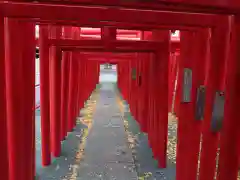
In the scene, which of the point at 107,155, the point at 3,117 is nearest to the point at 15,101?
the point at 3,117

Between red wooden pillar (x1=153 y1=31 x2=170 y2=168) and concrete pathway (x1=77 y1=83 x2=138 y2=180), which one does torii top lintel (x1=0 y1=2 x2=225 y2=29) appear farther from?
concrete pathway (x1=77 y1=83 x2=138 y2=180)

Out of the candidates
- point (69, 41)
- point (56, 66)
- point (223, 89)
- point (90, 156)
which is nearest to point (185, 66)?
point (223, 89)

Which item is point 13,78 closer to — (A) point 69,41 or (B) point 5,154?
(B) point 5,154

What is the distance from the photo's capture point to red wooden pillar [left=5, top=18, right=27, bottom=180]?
1.79 metres

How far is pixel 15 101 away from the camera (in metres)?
1.84

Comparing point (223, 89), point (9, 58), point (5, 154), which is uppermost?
point (9, 58)

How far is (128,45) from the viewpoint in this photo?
2.95 metres

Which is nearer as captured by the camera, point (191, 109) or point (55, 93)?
point (191, 109)

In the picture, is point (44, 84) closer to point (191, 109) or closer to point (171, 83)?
point (191, 109)

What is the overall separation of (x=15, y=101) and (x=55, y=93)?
1332mm

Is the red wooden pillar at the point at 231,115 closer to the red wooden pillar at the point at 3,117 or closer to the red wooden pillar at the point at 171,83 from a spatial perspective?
the red wooden pillar at the point at 3,117

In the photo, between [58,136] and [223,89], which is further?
[58,136]

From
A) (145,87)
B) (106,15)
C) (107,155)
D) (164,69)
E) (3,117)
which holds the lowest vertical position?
(107,155)

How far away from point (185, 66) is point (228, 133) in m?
0.64
